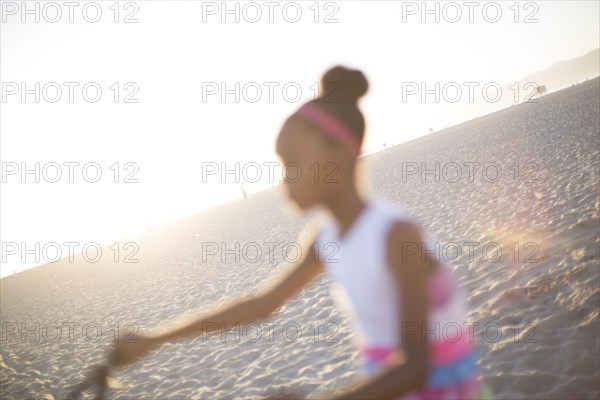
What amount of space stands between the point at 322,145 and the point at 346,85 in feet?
0.97

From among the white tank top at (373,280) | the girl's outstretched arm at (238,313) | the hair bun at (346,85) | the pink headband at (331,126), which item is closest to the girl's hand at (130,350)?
the girl's outstretched arm at (238,313)

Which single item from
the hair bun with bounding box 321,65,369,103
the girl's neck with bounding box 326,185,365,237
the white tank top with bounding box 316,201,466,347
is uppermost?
the hair bun with bounding box 321,65,369,103

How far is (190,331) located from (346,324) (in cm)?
627

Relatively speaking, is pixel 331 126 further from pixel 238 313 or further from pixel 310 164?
pixel 238 313

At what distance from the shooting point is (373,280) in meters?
1.18

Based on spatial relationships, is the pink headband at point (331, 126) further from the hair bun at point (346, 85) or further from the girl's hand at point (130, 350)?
the girl's hand at point (130, 350)

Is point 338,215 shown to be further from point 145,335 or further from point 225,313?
point 145,335

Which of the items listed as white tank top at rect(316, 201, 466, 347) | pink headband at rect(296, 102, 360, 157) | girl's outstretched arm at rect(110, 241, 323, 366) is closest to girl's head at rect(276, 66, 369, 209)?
pink headband at rect(296, 102, 360, 157)

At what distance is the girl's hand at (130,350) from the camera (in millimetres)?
1503

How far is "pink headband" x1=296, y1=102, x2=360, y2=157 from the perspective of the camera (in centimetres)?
129

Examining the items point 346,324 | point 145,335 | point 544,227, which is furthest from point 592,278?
point 145,335

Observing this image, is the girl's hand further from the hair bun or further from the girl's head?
the hair bun

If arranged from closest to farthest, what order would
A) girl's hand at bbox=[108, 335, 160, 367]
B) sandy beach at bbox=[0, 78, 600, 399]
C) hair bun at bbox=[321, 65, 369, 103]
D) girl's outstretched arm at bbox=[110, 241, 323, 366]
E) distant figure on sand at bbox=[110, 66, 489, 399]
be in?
distant figure on sand at bbox=[110, 66, 489, 399] < hair bun at bbox=[321, 65, 369, 103] < girl's hand at bbox=[108, 335, 160, 367] < girl's outstretched arm at bbox=[110, 241, 323, 366] < sandy beach at bbox=[0, 78, 600, 399]

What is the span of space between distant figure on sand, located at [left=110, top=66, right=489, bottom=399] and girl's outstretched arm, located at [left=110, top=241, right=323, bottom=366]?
0.20ft
